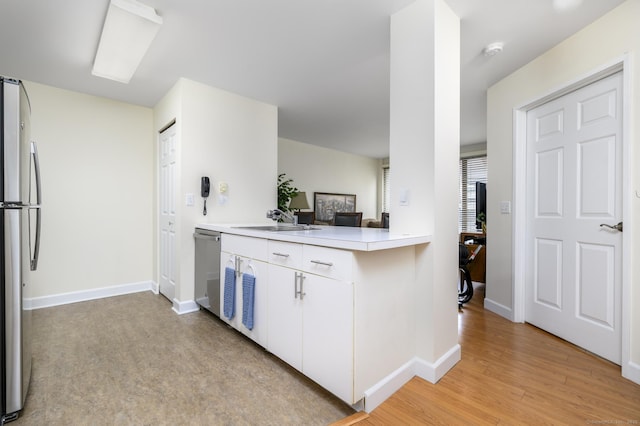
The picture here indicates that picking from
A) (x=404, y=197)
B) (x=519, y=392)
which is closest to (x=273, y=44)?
(x=404, y=197)

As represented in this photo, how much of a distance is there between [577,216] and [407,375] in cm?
185

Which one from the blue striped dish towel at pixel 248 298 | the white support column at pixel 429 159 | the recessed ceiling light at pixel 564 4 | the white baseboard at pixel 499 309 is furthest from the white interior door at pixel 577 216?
the blue striped dish towel at pixel 248 298

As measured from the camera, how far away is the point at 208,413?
150 cm

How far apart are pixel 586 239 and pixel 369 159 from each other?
18.6 ft

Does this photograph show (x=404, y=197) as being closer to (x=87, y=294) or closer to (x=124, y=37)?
(x=124, y=37)

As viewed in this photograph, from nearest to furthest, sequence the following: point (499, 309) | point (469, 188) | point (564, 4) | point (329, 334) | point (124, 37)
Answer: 1. point (329, 334)
2. point (564, 4)
3. point (124, 37)
4. point (499, 309)
5. point (469, 188)

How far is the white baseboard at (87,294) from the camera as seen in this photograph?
10.2 ft

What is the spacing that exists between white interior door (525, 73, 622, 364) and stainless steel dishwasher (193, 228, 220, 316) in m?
2.88

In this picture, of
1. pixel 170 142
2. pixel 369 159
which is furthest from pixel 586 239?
pixel 369 159

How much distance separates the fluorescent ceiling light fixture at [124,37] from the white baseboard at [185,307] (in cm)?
224

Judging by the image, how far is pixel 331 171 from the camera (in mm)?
6582

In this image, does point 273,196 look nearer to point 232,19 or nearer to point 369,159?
point 232,19

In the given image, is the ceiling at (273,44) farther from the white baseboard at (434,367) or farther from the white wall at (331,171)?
the white baseboard at (434,367)

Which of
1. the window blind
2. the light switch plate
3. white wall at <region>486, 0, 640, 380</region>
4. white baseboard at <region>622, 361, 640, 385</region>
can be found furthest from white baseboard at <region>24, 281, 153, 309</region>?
the window blind
